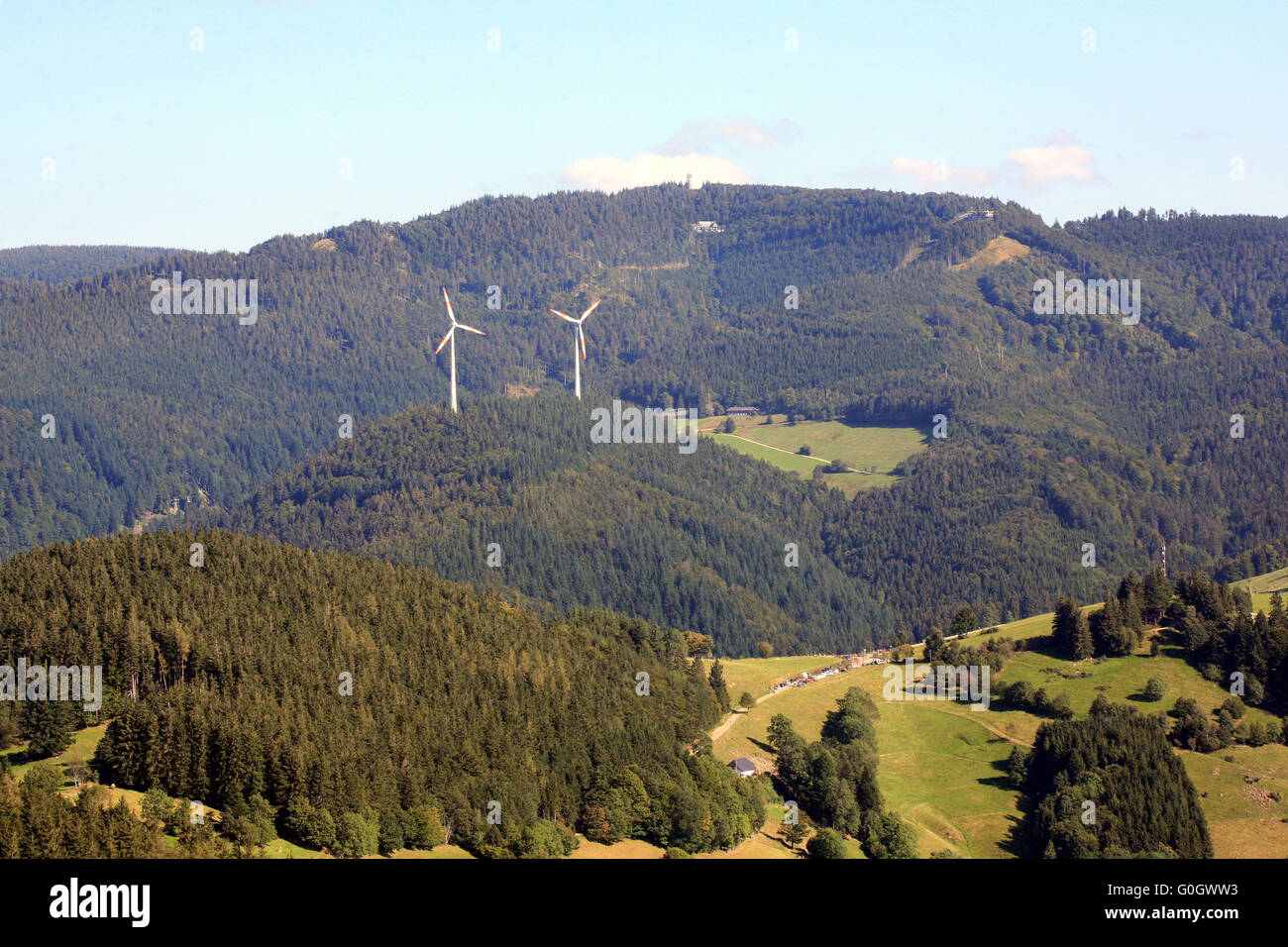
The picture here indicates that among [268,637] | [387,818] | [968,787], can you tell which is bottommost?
[968,787]

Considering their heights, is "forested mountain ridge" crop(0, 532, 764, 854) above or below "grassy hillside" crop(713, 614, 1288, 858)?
above

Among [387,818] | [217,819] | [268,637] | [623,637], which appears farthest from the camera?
[623,637]

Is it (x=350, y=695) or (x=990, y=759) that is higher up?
(x=350, y=695)

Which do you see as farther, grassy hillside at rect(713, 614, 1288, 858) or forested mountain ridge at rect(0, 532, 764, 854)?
grassy hillside at rect(713, 614, 1288, 858)

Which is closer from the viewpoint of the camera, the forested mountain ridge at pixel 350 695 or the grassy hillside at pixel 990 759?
the forested mountain ridge at pixel 350 695

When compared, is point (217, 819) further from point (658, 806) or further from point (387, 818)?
point (658, 806)

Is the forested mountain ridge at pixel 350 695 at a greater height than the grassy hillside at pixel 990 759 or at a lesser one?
greater

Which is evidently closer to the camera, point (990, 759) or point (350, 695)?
point (350, 695)
